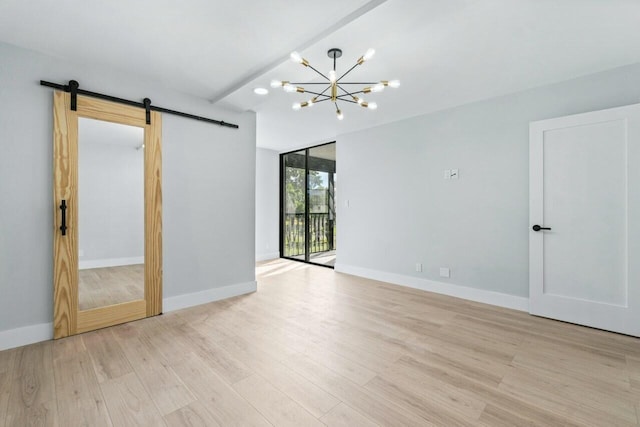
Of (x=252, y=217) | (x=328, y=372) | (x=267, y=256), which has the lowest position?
(x=328, y=372)

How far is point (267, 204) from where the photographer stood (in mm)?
6484

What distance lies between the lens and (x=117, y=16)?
80.3 inches

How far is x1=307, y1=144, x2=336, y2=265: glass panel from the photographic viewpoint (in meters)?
6.00

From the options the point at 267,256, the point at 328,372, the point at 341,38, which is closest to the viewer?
the point at 328,372

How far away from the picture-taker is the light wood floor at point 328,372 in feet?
5.28

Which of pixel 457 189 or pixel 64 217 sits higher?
pixel 457 189

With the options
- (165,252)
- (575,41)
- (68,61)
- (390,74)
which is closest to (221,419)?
(165,252)

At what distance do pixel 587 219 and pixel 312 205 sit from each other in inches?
173

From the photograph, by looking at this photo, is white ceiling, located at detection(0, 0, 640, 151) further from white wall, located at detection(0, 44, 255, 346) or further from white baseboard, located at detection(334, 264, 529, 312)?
white baseboard, located at detection(334, 264, 529, 312)

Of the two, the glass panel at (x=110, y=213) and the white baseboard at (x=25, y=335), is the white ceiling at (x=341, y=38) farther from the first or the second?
the white baseboard at (x=25, y=335)

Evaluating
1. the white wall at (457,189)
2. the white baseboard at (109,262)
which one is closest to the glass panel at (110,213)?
the white baseboard at (109,262)

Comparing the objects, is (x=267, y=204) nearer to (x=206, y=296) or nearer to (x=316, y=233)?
(x=316, y=233)

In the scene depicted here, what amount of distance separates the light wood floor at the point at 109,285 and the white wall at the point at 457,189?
3.21m

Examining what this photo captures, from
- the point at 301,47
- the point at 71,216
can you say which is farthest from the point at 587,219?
the point at 71,216
